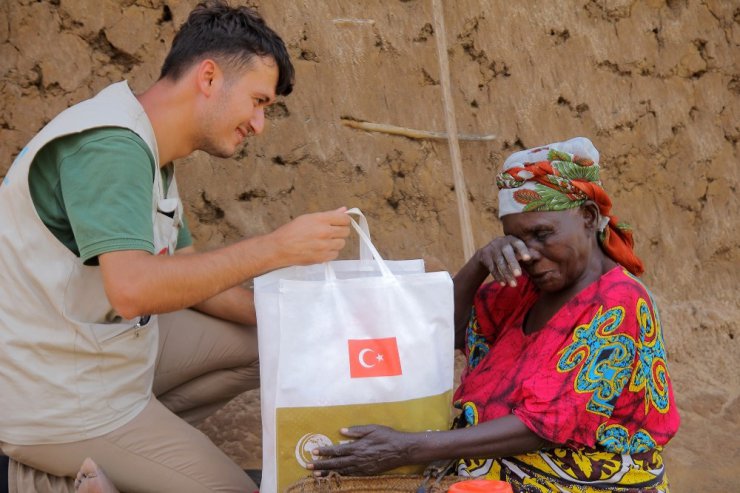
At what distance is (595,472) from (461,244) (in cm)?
192

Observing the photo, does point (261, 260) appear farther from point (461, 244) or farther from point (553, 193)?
point (461, 244)

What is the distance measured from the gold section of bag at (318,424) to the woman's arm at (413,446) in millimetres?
25

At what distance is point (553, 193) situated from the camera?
7.58 ft

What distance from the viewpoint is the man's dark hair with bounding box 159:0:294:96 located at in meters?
2.36

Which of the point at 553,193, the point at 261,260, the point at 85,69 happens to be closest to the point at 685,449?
the point at 553,193

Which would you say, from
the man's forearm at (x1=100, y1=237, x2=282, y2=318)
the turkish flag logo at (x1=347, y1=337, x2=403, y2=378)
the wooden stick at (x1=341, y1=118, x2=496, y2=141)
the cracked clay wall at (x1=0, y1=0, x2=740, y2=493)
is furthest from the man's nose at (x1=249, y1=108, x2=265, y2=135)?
the wooden stick at (x1=341, y1=118, x2=496, y2=141)

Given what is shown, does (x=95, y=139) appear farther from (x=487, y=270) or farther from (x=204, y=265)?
(x=487, y=270)

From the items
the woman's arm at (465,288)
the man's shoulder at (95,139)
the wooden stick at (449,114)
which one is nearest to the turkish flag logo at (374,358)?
the woman's arm at (465,288)

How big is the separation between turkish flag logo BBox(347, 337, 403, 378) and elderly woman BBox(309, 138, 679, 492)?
0.47 feet

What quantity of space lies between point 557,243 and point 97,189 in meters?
1.16

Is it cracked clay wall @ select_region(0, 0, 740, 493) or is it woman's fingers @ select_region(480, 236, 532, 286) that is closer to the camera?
woman's fingers @ select_region(480, 236, 532, 286)

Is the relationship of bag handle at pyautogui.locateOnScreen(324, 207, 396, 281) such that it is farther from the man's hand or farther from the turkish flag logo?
the turkish flag logo

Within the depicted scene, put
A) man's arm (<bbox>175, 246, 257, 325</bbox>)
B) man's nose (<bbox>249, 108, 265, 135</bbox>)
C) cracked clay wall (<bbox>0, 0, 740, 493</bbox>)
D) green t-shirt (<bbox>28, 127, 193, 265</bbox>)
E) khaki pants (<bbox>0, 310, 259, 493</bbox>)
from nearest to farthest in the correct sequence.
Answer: green t-shirt (<bbox>28, 127, 193, 265</bbox>) → khaki pants (<bbox>0, 310, 259, 493</bbox>) → man's nose (<bbox>249, 108, 265, 135</bbox>) → man's arm (<bbox>175, 246, 257, 325</bbox>) → cracked clay wall (<bbox>0, 0, 740, 493</bbox>)

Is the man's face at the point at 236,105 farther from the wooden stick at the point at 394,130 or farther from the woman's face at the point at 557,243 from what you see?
the wooden stick at the point at 394,130
